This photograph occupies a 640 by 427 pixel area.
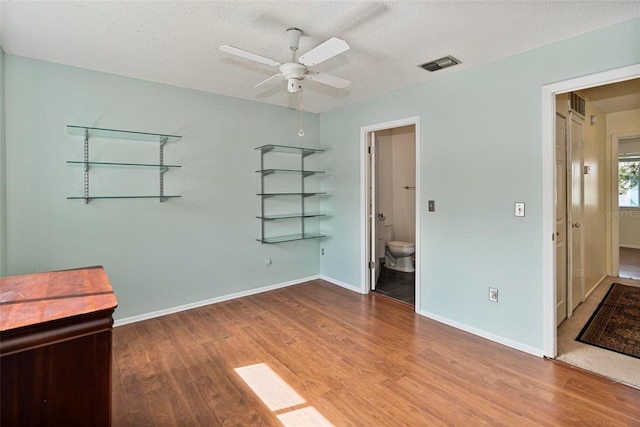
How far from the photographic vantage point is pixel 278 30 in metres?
2.24

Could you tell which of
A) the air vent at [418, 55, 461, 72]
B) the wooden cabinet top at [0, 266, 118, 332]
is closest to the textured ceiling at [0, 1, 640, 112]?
the air vent at [418, 55, 461, 72]

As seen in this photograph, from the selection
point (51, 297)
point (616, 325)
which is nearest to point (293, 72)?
point (51, 297)

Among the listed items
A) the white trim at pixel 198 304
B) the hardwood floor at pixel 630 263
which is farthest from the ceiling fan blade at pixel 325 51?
the hardwood floor at pixel 630 263

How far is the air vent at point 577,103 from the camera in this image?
321 cm

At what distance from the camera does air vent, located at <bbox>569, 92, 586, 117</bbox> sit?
10.5ft

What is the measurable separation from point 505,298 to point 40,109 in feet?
14.5

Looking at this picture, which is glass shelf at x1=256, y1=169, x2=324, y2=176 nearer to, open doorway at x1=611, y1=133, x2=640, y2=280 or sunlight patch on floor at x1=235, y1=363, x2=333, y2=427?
sunlight patch on floor at x1=235, y1=363, x2=333, y2=427

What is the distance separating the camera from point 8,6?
1.96 metres

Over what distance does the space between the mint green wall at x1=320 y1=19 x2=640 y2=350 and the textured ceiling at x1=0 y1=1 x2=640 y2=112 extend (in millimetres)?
165

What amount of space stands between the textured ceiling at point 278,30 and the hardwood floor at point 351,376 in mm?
2487

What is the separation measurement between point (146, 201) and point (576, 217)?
4.72 metres

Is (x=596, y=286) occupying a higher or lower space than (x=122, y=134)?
lower

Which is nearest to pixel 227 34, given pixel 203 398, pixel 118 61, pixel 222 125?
pixel 118 61

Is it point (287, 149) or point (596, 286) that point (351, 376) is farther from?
point (596, 286)
